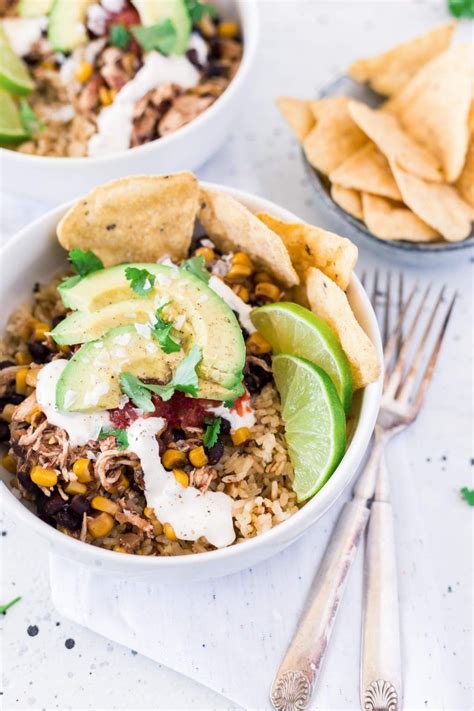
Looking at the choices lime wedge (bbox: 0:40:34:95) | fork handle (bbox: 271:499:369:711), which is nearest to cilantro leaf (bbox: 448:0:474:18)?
lime wedge (bbox: 0:40:34:95)

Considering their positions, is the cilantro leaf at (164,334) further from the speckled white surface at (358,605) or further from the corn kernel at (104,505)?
the speckled white surface at (358,605)

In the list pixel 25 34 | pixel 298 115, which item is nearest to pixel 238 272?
pixel 298 115

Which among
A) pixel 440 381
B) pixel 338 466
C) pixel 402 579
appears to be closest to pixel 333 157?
pixel 440 381

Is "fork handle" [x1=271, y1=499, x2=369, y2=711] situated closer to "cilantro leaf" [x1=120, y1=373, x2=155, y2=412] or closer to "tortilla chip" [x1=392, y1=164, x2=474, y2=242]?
"cilantro leaf" [x1=120, y1=373, x2=155, y2=412]

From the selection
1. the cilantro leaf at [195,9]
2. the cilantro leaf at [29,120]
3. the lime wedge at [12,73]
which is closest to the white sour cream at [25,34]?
the lime wedge at [12,73]

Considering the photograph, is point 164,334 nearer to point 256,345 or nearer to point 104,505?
point 256,345

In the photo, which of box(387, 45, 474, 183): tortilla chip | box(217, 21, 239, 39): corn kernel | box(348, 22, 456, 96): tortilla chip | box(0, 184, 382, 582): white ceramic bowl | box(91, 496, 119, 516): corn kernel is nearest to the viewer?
box(0, 184, 382, 582): white ceramic bowl

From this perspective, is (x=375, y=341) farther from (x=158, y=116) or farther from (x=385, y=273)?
(x=158, y=116)
